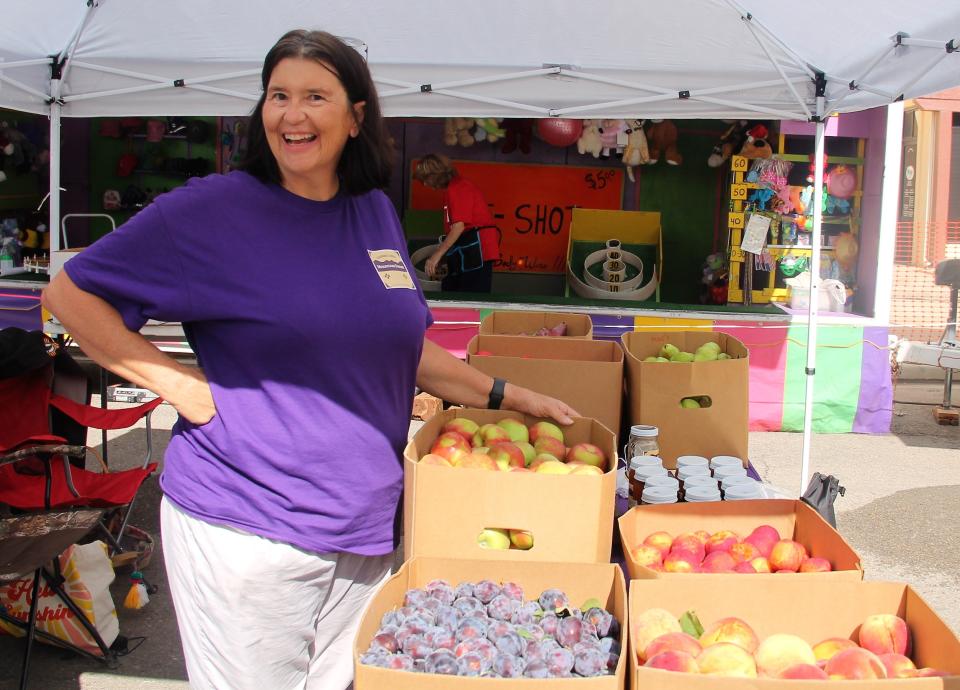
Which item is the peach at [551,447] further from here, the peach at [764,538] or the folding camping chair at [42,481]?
the folding camping chair at [42,481]

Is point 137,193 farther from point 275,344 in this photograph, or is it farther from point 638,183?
point 275,344

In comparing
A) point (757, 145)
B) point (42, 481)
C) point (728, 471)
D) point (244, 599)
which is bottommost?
point (42, 481)

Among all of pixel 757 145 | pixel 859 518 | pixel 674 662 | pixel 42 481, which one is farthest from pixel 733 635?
pixel 757 145

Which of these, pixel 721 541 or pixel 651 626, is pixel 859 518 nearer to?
pixel 721 541

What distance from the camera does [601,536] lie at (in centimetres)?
166

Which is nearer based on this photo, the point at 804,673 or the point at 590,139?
the point at 804,673

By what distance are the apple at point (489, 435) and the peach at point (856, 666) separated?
2.85 feet

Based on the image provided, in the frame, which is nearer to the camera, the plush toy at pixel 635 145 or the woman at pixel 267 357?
the woman at pixel 267 357

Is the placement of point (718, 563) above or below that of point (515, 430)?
below

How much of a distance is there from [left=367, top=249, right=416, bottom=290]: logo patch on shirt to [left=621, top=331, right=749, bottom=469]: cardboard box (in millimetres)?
933

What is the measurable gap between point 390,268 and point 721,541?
0.87m

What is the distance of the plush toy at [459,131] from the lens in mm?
8289

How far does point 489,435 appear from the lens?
2.04 metres

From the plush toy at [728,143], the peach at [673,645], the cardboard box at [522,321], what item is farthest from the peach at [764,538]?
the plush toy at [728,143]
